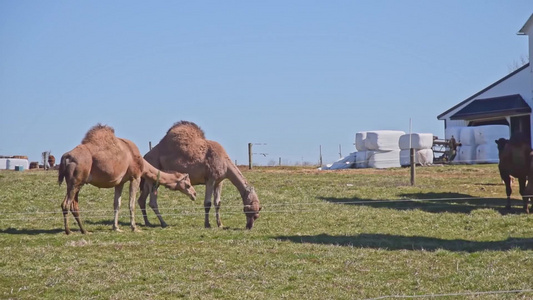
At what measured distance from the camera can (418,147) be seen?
146 ft

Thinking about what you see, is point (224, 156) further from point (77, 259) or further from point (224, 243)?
point (77, 259)

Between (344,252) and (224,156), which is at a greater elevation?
(224,156)

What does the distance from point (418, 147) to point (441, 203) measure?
843 inches

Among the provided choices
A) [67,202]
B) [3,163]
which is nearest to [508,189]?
[67,202]

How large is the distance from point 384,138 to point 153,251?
32527 mm

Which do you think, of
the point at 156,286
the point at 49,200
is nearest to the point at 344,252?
the point at 156,286

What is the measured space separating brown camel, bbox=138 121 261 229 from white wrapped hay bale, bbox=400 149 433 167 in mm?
26318

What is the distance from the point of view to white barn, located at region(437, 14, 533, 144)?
48.6 meters

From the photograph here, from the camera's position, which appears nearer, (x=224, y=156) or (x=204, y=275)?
(x=204, y=275)

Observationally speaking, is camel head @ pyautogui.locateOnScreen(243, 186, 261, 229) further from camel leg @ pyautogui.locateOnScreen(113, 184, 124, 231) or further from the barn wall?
the barn wall

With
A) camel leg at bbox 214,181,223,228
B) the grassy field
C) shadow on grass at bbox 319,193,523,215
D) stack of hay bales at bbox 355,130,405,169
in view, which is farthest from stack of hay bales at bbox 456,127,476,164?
camel leg at bbox 214,181,223,228

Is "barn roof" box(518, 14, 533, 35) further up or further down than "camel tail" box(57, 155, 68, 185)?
further up

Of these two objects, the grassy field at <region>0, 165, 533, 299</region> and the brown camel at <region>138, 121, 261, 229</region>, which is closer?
the grassy field at <region>0, 165, 533, 299</region>

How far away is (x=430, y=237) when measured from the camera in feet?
55.2
